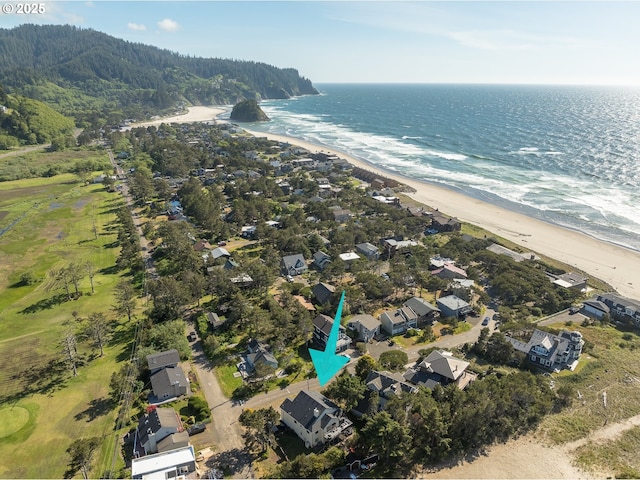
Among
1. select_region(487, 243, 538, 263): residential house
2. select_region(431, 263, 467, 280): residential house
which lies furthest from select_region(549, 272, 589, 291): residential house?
select_region(431, 263, 467, 280): residential house

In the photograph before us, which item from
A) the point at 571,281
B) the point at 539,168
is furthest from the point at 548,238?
the point at 539,168

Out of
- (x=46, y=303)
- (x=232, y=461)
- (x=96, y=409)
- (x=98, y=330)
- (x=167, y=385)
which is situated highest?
(x=98, y=330)

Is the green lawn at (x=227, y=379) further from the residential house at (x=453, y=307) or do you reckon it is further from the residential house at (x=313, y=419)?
the residential house at (x=453, y=307)

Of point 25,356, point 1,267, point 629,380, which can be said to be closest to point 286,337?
point 25,356

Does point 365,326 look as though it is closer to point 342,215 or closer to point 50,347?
point 50,347

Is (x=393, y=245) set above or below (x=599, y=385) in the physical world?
above

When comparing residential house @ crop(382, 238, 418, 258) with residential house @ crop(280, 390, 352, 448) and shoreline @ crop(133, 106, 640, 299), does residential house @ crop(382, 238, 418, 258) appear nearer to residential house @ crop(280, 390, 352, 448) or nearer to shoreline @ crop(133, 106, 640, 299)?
shoreline @ crop(133, 106, 640, 299)

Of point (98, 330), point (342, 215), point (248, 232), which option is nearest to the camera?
point (98, 330)
